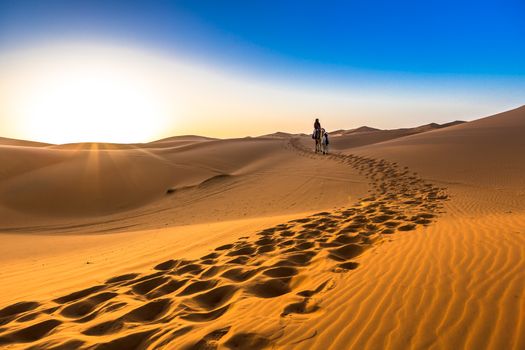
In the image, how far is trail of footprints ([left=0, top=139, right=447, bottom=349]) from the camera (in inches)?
116

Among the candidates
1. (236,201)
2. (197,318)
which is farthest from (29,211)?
(197,318)

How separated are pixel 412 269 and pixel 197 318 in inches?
103

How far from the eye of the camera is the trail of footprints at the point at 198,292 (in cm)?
295

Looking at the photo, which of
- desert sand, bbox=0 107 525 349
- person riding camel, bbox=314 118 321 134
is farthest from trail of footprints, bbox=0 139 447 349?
person riding camel, bbox=314 118 321 134

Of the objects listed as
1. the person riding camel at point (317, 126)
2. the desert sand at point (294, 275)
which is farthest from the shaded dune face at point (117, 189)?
the person riding camel at point (317, 126)

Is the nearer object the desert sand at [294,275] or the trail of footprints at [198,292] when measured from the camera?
the desert sand at [294,275]

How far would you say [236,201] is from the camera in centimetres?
1318

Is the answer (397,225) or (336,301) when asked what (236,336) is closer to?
(336,301)

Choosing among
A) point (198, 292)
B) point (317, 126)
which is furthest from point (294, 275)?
point (317, 126)

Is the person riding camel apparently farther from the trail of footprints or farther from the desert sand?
the trail of footprints

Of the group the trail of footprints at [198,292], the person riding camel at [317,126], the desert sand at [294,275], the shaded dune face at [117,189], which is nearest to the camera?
the desert sand at [294,275]

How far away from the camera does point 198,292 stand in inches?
154

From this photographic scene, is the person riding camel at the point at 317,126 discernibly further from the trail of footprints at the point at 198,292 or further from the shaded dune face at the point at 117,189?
the trail of footprints at the point at 198,292

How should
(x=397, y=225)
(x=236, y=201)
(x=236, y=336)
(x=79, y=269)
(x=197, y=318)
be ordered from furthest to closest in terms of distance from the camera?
(x=236, y=201) < (x=397, y=225) < (x=79, y=269) < (x=197, y=318) < (x=236, y=336)
